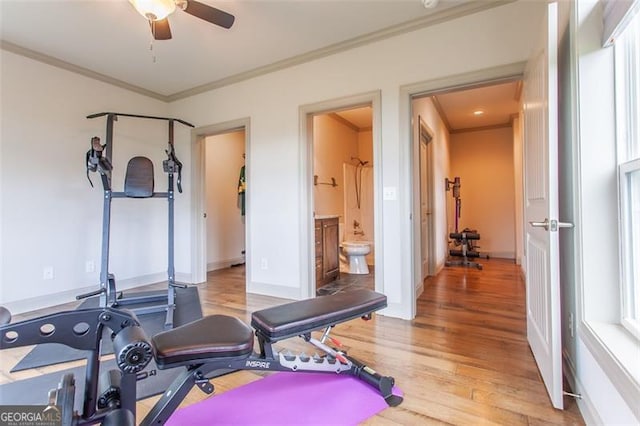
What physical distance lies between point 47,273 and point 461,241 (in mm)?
5870

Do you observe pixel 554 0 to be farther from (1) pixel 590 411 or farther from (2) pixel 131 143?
(2) pixel 131 143

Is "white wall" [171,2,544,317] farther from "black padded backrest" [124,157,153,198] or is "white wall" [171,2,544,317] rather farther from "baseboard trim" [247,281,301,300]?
"black padded backrest" [124,157,153,198]

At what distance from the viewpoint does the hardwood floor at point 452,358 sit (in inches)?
56.0

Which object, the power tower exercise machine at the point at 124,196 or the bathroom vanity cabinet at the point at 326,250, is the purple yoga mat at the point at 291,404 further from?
the bathroom vanity cabinet at the point at 326,250

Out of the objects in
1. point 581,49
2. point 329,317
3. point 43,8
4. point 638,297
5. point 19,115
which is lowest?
point 329,317

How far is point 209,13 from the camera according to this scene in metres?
2.02

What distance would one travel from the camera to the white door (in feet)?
4.72

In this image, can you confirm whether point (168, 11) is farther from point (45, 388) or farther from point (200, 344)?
point (45, 388)

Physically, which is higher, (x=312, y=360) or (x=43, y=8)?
(x=43, y=8)

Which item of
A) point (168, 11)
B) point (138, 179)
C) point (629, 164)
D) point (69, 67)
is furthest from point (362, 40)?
point (69, 67)

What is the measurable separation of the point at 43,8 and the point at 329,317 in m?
3.28

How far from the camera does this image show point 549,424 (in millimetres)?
1341

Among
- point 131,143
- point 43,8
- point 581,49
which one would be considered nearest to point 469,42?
point 581,49

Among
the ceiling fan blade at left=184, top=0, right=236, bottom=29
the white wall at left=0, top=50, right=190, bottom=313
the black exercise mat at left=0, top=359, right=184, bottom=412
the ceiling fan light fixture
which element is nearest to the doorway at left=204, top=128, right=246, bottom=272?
the white wall at left=0, top=50, right=190, bottom=313
